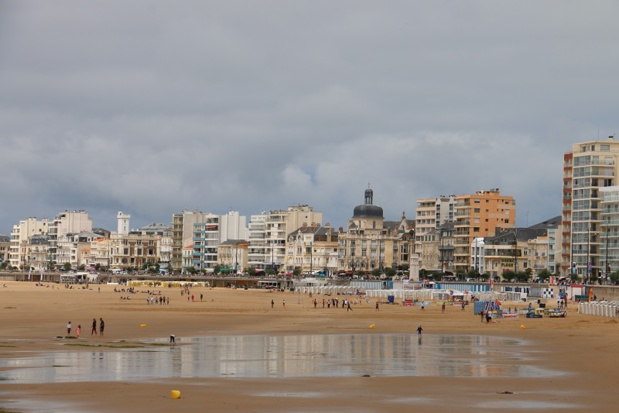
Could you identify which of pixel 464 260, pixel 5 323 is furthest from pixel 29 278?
pixel 5 323

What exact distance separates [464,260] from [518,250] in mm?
11149

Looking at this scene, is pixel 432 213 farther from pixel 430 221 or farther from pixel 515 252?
pixel 515 252

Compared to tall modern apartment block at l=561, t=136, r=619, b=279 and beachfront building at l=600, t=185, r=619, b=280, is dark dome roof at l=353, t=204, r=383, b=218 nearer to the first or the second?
tall modern apartment block at l=561, t=136, r=619, b=279

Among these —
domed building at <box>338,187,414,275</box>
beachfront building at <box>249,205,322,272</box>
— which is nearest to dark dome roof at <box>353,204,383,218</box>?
domed building at <box>338,187,414,275</box>

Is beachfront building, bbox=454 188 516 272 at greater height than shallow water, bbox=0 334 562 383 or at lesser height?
greater

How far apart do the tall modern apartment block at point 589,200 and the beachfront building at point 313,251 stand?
68793mm

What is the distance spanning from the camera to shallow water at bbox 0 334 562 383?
115 ft

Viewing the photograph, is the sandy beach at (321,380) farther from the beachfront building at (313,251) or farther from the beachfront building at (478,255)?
the beachfront building at (313,251)

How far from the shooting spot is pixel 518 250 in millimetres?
145750

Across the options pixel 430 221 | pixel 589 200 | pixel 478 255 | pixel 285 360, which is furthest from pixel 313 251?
pixel 285 360

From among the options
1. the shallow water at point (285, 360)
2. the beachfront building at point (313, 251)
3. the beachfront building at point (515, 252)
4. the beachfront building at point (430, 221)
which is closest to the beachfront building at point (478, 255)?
the beachfront building at point (515, 252)

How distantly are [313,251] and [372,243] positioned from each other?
588 inches

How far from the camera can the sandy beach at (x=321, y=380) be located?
28516 millimetres

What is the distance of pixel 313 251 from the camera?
18650cm
